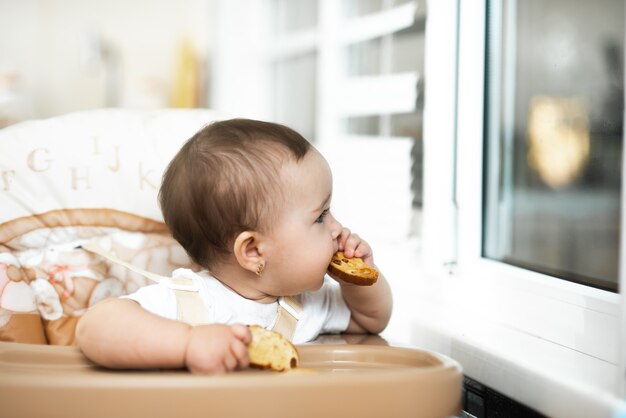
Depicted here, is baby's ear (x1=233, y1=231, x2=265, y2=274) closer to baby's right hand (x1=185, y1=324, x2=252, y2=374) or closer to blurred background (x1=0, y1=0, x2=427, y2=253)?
baby's right hand (x1=185, y1=324, x2=252, y2=374)

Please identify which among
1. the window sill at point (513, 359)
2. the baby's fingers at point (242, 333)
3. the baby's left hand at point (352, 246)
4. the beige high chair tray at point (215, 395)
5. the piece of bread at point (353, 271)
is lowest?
the window sill at point (513, 359)

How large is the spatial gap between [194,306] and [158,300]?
53mm

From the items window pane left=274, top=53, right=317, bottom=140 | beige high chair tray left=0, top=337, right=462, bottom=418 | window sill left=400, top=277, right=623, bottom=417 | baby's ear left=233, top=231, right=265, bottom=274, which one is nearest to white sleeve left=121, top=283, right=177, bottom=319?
baby's ear left=233, top=231, right=265, bottom=274

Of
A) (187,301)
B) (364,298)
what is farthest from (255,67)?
(187,301)

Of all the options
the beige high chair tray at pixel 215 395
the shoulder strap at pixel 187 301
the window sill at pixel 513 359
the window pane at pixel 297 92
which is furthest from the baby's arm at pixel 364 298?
the window pane at pixel 297 92

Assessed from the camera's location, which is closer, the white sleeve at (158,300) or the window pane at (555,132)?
the white sleeve at (158,300)

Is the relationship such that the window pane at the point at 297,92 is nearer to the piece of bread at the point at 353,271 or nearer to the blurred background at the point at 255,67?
the blurred background at the point at 255,67

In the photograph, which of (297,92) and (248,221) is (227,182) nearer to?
(248,221)

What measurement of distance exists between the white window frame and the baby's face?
0.29 m

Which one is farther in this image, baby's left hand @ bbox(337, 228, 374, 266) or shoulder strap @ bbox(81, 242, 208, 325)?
baby's left hand @ bbox(337, 228, 374, 266)

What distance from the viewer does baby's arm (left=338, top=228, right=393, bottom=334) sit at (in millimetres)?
1167

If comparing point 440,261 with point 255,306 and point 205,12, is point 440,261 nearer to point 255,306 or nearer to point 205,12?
point 255,306

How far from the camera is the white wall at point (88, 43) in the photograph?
3689 millimetres

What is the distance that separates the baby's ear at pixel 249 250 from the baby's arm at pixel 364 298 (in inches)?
5.6
